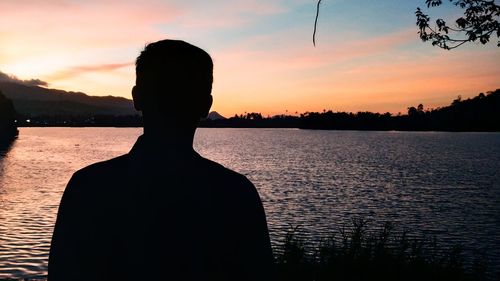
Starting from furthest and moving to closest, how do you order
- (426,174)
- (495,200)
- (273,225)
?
(426,174) < (495,200) < (273,225)

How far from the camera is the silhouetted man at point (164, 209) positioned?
2.40 m

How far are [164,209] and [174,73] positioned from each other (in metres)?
0.68

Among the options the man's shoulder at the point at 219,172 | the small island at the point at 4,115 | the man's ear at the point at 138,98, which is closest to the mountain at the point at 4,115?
the small island at the point at 4,115

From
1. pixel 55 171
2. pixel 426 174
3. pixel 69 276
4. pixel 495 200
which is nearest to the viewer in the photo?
pixel 69 276

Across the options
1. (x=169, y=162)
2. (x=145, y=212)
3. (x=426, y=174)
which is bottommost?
(x=426, y=174)

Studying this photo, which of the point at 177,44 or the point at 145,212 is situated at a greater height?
the point at 177,44

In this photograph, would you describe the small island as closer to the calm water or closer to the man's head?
the calm water

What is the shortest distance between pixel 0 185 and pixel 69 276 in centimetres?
6779

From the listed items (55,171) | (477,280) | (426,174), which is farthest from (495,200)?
(55,171)

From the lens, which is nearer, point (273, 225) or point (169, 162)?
point (169, 162)

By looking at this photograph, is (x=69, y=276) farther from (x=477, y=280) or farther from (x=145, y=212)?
(x=477, y=280)

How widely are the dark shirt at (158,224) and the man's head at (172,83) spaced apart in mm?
169

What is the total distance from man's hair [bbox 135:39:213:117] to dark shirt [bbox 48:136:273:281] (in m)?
0.25

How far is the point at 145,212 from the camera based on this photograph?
2406 millimetres
